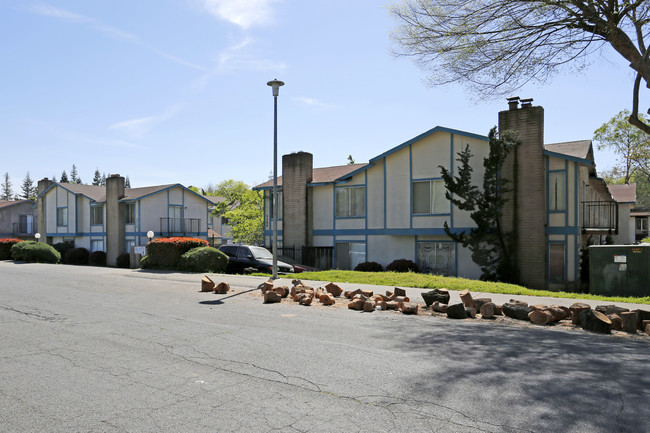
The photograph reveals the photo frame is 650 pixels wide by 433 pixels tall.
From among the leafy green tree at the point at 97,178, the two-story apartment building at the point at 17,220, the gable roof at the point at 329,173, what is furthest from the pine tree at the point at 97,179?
the gable roof at the point at 329,173

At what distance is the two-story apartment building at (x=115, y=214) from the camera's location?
37531 mm

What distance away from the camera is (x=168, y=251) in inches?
933

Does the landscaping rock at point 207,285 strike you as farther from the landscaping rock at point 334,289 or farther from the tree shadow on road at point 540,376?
the tree shadow on road at point 540,376

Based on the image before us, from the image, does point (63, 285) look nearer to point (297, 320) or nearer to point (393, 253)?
point (297, 320)

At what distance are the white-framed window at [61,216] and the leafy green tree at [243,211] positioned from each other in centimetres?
1428

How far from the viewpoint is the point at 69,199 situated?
41.6m

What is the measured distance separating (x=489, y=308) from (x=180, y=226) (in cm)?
3386

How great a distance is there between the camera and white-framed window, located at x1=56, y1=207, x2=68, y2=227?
1657 inches

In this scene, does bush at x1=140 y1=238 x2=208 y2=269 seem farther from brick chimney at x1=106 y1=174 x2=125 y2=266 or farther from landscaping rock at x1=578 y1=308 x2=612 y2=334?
landscaping rock at x1=578 y1=308 x2=612 y2=334

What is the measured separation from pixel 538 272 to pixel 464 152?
5.95 meters

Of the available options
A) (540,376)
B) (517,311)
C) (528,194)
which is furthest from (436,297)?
(528,194)

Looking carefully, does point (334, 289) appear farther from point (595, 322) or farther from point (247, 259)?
point (247, 259)

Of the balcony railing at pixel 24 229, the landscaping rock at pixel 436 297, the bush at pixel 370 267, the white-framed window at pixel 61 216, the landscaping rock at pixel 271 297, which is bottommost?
the bush at pixel 370 267

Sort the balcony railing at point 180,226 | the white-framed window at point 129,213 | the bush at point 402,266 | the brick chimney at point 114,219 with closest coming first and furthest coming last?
the bush at point 402,266, the brick chimney at point 114,219, the white-framed window at point 129,213, the balcony railing at point 180,226
